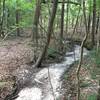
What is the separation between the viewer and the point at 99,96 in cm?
753

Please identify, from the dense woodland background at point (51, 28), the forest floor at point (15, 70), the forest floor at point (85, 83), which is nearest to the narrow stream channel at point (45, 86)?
the forest floor at point (85, 83)

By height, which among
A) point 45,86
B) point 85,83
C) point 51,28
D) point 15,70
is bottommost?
point 45,86

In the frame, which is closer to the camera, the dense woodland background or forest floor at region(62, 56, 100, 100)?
forest floor at region(62, 56, 100, 100)

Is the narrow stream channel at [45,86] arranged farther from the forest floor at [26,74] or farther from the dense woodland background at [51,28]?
the dense woodland background at [51,28]

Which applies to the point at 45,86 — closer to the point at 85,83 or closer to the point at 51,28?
the point at 85,83

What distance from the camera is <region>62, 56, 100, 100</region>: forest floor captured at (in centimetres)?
930

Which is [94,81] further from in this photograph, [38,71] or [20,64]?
[20,64]

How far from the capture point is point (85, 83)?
408 inches

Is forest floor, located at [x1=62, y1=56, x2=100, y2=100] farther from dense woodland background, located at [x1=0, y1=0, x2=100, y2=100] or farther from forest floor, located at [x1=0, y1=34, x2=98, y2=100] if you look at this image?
dense woodland background, located at [x1=0, y1=0, x2=100, y2=100]

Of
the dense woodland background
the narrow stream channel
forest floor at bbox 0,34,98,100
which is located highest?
the dense woodland background

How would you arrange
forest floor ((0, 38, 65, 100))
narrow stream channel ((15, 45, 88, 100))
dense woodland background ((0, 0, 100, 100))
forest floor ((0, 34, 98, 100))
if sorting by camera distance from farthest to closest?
forest floor ((0, 38, 65, 100)) < narrow stream channel ((15, 45, 88, 100)) < forest floor ((0, 34, 98, 100)) < dense woodland background ((0, 0, 100, 100))

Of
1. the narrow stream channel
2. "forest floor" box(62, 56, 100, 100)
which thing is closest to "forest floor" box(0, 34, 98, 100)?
"forest floor" box(62, 56, 100, 100)

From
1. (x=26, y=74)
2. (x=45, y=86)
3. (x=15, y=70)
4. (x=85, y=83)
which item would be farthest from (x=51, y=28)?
(x=85, y=83)

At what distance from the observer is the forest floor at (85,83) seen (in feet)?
30.5
